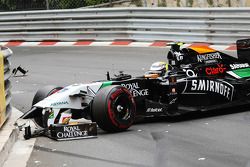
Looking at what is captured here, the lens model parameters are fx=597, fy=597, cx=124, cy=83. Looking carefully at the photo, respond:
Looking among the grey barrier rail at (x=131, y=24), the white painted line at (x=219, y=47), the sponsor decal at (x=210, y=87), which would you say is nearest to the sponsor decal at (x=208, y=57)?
the sponsor decal at (x=210, y=87)

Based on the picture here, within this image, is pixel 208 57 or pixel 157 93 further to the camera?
pixel 208 57

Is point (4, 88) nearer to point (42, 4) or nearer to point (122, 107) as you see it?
point (122, 107)

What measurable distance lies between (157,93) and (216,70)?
1.20m

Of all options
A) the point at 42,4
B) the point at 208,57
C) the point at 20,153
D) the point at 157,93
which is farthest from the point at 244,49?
the point at 42,4

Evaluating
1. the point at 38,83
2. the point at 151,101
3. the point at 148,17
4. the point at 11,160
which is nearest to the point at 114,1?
the point at 148,17

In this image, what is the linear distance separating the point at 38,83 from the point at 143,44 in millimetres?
5622

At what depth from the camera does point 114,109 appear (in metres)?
8.09

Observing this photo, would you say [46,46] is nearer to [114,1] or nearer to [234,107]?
[114,1]

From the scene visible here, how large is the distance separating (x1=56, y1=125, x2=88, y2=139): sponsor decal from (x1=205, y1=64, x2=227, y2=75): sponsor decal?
2.58m

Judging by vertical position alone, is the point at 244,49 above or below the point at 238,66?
above

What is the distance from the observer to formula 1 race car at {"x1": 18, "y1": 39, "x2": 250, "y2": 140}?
26.7 ft

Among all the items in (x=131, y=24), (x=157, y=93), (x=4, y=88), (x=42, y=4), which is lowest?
(x=157, y=93)

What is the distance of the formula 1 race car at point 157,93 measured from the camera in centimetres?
814

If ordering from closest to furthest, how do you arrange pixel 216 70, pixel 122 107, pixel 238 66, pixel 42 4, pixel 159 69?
pixel 122 107 → pixel 159 69 → pixel 216 70 → pixel 238 66 → pixel 42 4
